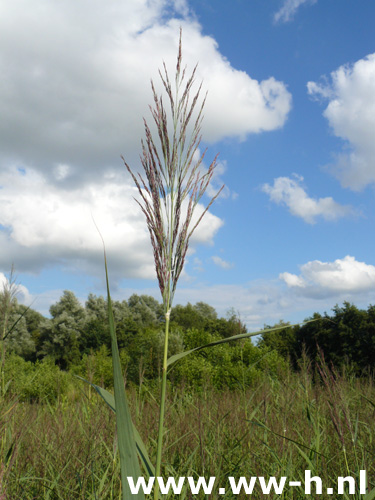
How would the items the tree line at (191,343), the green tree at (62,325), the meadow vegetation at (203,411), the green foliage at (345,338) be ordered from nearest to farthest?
the meadow vegetation at (203,411), the tree line at (191,343), the green foliage at (345,338), the green tree at (62,325)

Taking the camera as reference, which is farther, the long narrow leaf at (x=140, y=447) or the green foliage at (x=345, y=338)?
the green foliage at (x=345, y=338)

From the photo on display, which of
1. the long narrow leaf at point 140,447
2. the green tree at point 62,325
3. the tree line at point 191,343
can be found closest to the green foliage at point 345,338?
the tree line at point 191,343

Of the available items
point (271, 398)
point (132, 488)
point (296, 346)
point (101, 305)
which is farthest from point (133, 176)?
point (101, 305)

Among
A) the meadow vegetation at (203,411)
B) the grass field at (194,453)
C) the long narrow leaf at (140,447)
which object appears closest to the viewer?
the long narrow leaf at (140,447)

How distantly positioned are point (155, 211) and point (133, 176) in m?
0.21

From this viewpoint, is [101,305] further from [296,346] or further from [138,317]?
[296,346]

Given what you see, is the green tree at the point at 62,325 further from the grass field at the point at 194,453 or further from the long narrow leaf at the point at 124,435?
the long narrow leaf at the point at 124,435

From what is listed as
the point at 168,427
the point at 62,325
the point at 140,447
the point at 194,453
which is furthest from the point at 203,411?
the point at 62,325

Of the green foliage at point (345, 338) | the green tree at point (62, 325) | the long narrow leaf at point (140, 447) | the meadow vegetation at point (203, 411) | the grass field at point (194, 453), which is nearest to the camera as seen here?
the long narrow leaf at point (140, 447)

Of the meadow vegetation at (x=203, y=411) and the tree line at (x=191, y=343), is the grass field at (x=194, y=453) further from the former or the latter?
the tree line at (x=191, y=343)

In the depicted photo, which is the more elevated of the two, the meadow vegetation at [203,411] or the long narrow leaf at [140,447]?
the long narrow leaf at [140,447]

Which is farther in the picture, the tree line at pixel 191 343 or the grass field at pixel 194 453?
the tree line at pixel 191 343

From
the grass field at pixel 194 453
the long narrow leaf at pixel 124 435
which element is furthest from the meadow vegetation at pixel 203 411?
the long narrow leaf at pixel 124 435

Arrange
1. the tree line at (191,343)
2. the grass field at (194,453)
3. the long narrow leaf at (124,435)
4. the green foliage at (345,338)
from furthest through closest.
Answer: the green foliage at (345,338)
the tree line at (191,343)
the grass field at (194,453)
the long narrow leaf at (124,435)
